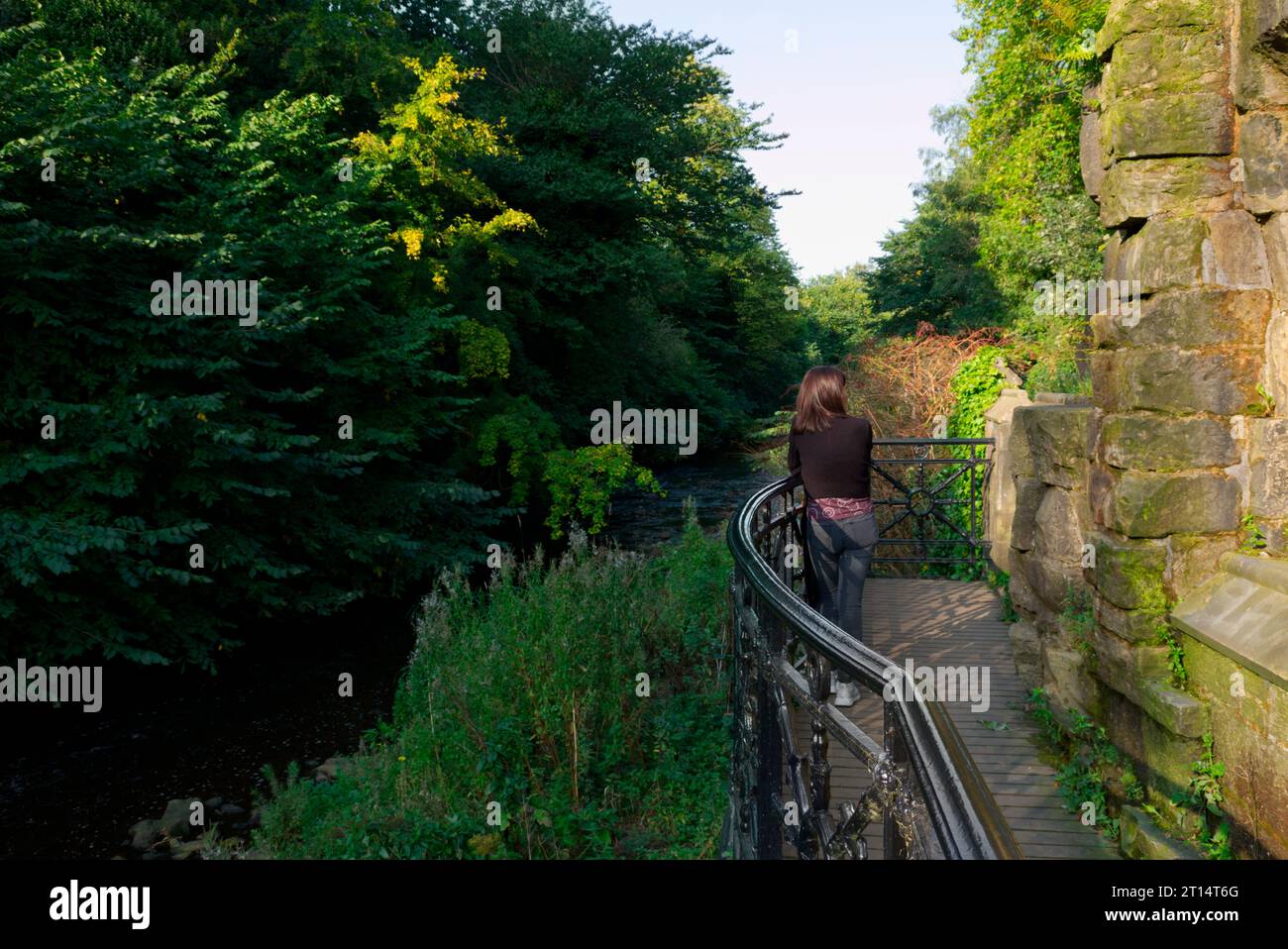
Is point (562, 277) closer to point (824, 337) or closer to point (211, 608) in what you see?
point (211, 608)

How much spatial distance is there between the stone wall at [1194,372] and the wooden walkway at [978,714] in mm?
563

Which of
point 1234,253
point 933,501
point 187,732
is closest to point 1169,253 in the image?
point 1234,253

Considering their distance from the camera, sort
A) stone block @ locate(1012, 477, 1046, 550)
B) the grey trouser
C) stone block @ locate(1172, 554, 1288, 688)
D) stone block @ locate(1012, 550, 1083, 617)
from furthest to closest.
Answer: stone block @ locate(1012, 477, 1046, 550)
the grey trouser
stone block @ locate(1012, 550, 1083, 617)
stone block @ locate(1172, 554, 1288, 688)

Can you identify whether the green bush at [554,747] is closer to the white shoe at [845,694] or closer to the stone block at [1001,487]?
the white shoe at [845,694]

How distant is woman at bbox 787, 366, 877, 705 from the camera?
531 cm

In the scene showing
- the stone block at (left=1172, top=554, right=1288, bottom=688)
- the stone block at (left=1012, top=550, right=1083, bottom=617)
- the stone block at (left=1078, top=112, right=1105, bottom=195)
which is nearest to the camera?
the stone block at (left=1172, top=554, right=1288, bottom=688)

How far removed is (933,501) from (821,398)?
15.7 ft

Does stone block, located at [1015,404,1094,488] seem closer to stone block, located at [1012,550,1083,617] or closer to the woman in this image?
stone block, located at [1012,550,1083,617]

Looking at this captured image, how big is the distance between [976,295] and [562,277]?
651 inches

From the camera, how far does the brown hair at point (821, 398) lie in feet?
17.4

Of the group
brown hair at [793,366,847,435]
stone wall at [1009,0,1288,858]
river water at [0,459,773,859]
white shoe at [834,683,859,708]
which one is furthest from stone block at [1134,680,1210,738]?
river water at [0,459,773,859]

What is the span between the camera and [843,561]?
18.3ft

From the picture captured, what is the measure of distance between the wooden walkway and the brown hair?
1.62m

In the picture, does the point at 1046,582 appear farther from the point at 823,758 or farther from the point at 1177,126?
the point at 823,758
